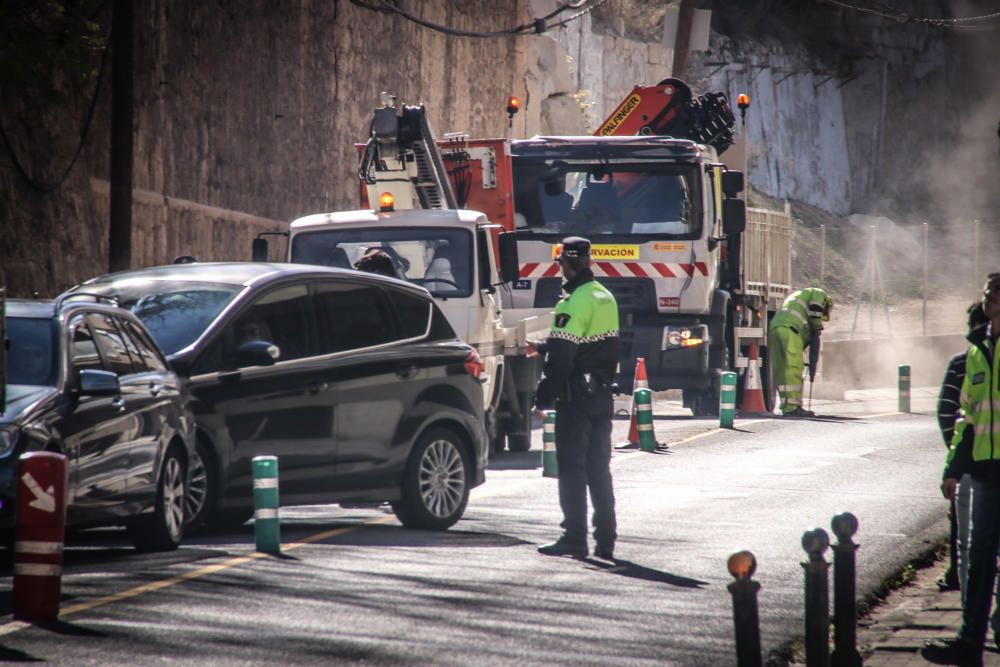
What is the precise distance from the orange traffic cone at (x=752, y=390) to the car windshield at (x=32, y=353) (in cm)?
1715

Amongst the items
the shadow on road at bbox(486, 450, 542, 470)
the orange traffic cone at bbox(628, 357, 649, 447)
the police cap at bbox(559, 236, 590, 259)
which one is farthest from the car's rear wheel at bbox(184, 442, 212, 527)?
the orange traffic cone at bbox(628, 357, 649, 447)

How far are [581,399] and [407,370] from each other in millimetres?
1616

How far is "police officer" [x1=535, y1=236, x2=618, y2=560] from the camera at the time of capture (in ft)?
37.0

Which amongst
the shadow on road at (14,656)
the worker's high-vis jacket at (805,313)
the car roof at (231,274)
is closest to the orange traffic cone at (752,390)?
the worker's high-vis jacket at (805,313)

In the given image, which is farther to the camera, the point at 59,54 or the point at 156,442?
the point at 59,54

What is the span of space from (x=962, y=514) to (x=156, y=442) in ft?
14.5

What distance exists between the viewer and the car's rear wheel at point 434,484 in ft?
40.7

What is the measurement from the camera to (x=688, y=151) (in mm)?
22625

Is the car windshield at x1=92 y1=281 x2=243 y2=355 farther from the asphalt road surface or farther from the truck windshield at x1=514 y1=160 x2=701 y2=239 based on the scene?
the truck windshield at x1=514 y1=160 x2=701 y2=239

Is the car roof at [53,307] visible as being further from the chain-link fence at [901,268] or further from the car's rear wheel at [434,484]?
the chain-link fence at [901,268]

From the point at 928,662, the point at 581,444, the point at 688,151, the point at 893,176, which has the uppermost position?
the point at 893,176

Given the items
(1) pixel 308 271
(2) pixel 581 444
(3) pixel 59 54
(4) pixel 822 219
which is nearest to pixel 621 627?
(2) pixel 581 444

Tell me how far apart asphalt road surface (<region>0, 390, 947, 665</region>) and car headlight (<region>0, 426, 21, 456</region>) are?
0.75 meters

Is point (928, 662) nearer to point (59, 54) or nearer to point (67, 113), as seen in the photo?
point (59, 54)
